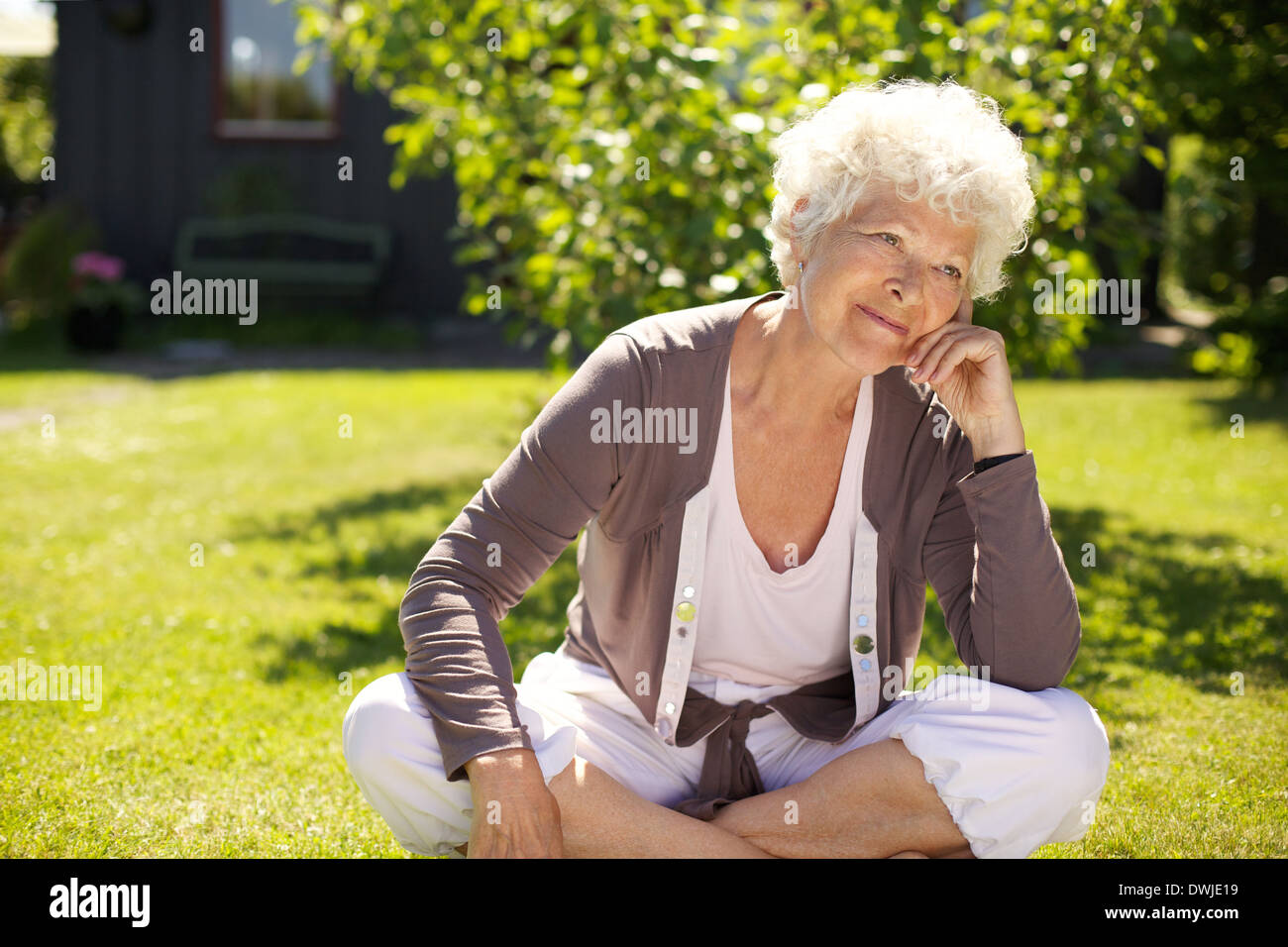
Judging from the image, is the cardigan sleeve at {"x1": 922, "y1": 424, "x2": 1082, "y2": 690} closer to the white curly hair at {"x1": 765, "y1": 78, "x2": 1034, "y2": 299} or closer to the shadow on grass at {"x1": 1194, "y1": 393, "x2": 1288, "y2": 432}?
the white curly hair at {"x1": 765, "y1": 78, "x2": 1034, "y2": 299}

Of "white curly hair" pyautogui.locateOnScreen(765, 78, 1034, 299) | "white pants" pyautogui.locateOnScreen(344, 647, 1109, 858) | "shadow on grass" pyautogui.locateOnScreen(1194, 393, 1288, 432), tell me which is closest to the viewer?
"white pants" pyautogui.locateOnScreen(344, 647, 1109, 858)

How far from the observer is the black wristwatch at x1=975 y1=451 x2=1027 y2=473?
91.4 inches

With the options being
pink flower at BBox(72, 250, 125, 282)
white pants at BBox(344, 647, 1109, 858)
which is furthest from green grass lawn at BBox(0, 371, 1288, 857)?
pink flower at BBox(72, 250, 125, 282)

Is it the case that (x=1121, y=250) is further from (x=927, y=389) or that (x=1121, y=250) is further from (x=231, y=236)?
(x=231, y=236)

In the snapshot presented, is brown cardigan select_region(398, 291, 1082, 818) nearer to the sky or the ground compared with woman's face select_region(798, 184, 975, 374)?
nearer to the ground

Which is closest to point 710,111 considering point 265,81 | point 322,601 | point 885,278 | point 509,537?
point 322,601

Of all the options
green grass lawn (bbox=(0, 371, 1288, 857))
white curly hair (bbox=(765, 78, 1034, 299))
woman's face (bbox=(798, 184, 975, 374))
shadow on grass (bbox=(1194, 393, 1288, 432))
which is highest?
white curly hair (bbox=(765, 78, 1034, 299))

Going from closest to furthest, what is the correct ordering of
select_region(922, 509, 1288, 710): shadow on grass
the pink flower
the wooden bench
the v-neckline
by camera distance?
the v-neckline, select_region(922, 509, 1288, 710): shadow on grass, the pink flower, the wooden bench

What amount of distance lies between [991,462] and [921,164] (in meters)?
0.55

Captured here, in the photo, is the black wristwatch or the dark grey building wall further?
the dark grey building wall

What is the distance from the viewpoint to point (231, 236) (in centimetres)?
A: 1335

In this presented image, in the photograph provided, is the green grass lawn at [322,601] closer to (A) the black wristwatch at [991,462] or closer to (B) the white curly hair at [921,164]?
(A) the black wristwatch at [991,462]

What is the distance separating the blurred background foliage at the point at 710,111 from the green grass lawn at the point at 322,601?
1127 mm
